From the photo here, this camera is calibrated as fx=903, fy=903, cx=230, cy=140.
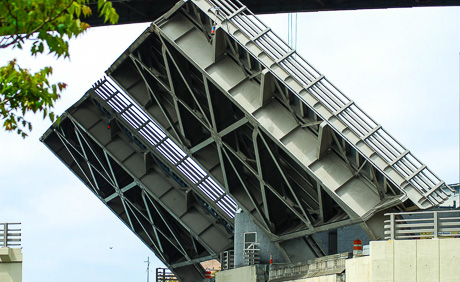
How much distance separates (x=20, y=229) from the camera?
109 feet

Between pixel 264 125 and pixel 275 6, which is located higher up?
pixel 275 6

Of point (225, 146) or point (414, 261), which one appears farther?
point (225, 146)

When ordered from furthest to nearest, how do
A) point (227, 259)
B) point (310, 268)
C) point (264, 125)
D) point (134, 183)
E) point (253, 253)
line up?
point (134, 183) < point (227, 259) < point (253, 253) < point (310, 268) < point (264, 125)

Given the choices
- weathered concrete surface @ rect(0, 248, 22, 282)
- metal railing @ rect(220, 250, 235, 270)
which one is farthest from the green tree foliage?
metal railing @ rect(220, 250, 235, 270)

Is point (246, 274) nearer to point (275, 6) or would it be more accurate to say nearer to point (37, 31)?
point (275, 6)

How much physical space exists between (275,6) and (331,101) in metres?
11.3

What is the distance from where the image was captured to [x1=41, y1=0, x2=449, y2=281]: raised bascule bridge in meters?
26.9

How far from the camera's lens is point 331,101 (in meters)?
26.7

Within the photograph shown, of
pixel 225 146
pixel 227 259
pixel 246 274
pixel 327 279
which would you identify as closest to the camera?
pixel 327 279

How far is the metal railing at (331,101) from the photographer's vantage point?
84.2ft

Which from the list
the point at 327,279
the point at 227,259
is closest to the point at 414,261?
the point at 327,279

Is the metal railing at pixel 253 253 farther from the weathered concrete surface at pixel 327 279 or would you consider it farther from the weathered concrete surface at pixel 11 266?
the weathered concrete surface at pixel 11 266

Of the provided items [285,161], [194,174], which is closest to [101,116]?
[194,174]

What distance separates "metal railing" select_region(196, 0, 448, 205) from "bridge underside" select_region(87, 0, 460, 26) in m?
8.45
